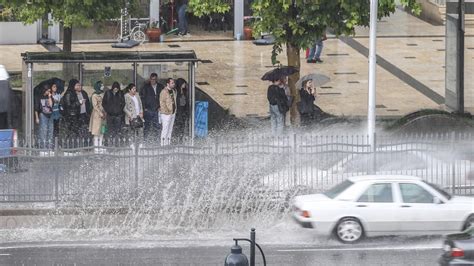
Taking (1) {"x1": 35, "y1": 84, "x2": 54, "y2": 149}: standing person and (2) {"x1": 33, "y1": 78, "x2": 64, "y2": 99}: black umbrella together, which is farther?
(2) {"x1": 33, "y1": 78, "x2": 64, "y2": 99}: black umbrella

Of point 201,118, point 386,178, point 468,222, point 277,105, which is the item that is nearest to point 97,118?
point 201,118

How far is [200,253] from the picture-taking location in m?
21.0

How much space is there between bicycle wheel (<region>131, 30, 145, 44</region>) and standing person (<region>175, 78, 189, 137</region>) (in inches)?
512

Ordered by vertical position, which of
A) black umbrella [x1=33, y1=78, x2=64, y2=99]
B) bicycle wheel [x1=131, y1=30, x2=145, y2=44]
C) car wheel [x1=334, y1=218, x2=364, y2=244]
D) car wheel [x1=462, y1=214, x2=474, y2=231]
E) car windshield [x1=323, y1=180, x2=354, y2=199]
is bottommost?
car wheel [x1=334, y1=218, x2=364, y2=244]

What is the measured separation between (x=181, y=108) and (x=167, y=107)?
0.72m

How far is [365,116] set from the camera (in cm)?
3362

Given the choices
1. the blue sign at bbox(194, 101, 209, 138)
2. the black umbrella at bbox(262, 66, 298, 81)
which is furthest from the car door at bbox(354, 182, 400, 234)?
the blue sign at bbox(194, 101, 209, 138)

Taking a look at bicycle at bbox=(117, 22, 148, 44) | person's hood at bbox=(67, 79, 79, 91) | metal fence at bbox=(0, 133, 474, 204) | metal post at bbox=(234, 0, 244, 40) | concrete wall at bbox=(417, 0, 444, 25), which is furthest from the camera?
concrete wall at bbox=(417, 0, 444, 25)

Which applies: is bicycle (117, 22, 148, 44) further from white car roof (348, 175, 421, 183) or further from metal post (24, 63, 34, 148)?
white car roof (348, 175, 421, 183)

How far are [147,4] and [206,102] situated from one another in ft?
43.1

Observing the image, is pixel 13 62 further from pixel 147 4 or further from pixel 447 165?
pixel 447 165

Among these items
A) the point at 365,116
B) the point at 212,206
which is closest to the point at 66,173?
the point at 212,206

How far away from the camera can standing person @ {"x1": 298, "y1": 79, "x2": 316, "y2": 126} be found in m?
30.0

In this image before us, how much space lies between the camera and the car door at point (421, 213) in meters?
21.2
